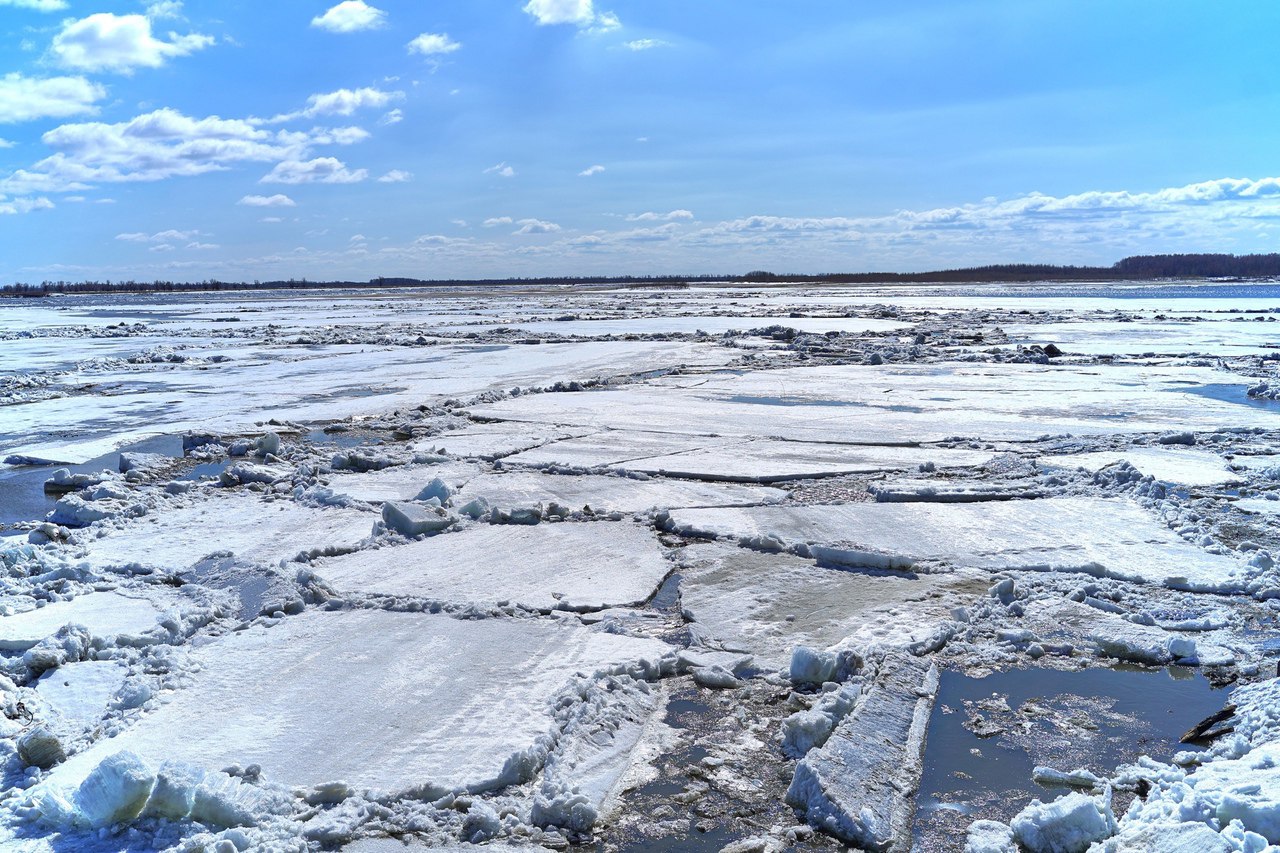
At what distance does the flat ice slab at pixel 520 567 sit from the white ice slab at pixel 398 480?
44.1 inches

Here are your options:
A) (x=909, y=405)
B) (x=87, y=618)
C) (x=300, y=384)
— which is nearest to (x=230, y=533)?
(x=87, y=618)

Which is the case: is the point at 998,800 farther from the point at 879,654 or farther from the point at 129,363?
the point at 129,363

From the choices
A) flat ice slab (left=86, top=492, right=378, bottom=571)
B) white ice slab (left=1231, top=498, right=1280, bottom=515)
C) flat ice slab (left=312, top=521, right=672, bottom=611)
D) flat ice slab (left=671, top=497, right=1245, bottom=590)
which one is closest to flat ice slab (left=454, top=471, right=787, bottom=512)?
flat ice slab (left=671, top=497, right=1245, bottom=590)

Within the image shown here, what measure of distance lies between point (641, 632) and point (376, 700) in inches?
44.3

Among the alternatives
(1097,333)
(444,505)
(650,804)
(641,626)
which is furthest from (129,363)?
(1097,333)

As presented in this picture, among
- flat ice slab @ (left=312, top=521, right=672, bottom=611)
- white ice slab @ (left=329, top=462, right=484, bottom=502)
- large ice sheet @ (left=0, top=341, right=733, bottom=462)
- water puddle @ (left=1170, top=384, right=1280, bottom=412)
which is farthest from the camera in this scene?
water puddle @ (left=1170, top=384, right=1280, bottom=412)

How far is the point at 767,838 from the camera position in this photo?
2.36m

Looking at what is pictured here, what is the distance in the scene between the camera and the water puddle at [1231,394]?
30.8 feet

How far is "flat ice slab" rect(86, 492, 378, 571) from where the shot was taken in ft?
15.3

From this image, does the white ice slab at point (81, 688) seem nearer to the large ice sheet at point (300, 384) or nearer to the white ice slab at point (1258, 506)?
the large ice sheet at point (300, 384)

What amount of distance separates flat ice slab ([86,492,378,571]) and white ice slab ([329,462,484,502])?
1.24ft

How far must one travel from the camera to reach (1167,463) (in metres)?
6.52

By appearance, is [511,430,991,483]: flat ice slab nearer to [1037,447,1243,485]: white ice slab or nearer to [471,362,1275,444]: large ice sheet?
[471,362,1275,444]: large ice sheet

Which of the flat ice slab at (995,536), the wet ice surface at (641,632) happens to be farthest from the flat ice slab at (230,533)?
the flat ice slab at (995,536)
